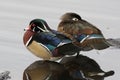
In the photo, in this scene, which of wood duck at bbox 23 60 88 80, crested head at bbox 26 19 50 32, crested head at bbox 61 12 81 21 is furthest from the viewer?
crested head at bbox 61 12 81 21

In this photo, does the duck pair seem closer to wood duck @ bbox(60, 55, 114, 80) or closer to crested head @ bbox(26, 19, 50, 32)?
crested head @ bbox(26, 19, 50, 32)

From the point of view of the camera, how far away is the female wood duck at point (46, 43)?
268 cm

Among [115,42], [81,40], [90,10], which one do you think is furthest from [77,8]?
[81,40]

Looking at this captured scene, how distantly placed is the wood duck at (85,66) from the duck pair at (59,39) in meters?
0.12

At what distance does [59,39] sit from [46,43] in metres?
0.08

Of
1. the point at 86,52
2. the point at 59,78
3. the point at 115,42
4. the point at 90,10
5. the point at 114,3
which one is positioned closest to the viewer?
the point at 59,78

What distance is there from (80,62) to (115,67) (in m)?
0.23

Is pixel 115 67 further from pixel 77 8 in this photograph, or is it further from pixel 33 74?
pixel 77 8

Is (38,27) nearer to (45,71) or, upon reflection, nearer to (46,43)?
(46,43)

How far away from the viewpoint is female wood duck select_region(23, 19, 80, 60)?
268 centimetres

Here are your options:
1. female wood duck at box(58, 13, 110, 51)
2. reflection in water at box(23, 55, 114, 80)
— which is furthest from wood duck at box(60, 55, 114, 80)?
female wood duck at box(58, 13, 110, 51)

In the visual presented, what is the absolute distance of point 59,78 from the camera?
8.64 ft

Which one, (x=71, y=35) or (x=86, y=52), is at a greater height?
(x=71, y=35)

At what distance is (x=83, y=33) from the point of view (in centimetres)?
283
